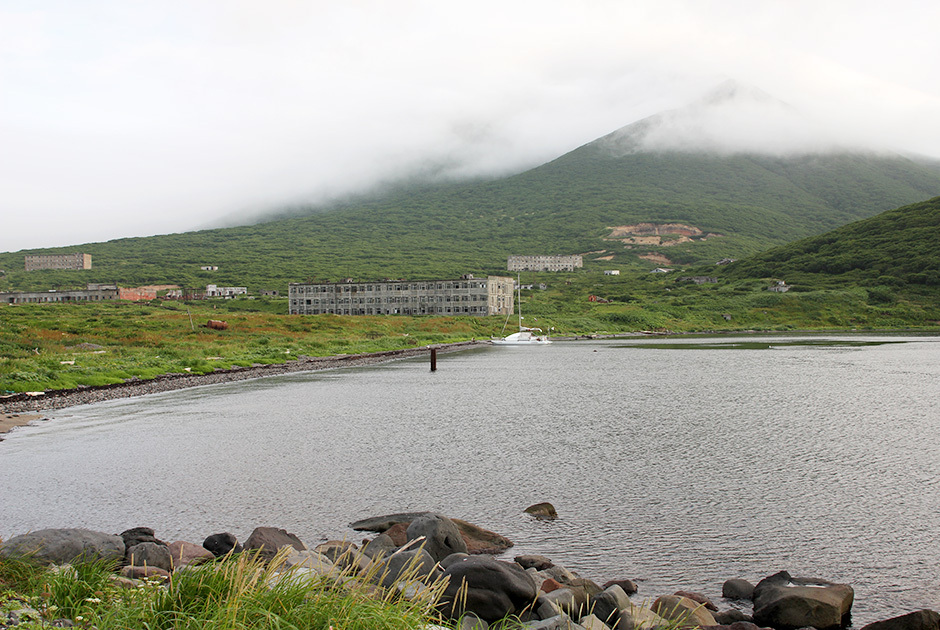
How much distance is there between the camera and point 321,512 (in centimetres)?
1873

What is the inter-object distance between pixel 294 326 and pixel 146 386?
222 ft

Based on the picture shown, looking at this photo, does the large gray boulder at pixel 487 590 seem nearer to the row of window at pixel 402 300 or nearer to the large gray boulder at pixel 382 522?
the large gray boulder at pixel 382 522

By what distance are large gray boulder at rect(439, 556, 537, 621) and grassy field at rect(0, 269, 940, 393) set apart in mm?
40574

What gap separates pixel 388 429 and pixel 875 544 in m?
21.6

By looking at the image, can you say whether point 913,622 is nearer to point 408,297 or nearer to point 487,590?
point 487,590

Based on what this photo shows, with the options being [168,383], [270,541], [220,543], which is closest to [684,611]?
[270,541]

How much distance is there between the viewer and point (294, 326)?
117875 mm

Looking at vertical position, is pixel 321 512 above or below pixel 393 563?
below

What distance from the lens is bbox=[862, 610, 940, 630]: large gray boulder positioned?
10.4 m

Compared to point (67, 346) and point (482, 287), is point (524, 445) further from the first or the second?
point (482, 287)

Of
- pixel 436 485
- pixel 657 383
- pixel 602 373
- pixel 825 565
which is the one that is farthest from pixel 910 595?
pixel 602 373

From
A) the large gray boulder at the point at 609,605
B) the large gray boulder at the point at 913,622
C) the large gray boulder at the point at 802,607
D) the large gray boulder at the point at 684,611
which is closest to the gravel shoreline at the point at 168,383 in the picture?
the large gray boulder at the point at 609,605

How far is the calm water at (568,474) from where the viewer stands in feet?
51.0

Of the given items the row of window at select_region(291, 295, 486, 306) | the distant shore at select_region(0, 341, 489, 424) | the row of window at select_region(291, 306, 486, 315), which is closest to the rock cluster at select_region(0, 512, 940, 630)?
the distant shore at select_region(0, 341, 489, 424)
